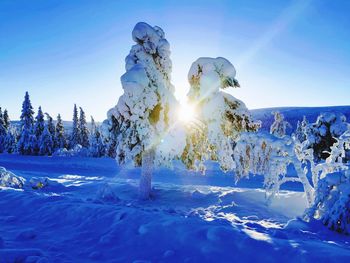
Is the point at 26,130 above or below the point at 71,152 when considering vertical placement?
above

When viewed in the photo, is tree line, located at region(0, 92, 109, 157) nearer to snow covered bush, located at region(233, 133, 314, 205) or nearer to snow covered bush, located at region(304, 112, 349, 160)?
snow covered bush, located at region(304, 112, 349, 160)

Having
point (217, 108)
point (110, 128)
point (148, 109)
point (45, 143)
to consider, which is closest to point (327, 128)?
point (217, 108)

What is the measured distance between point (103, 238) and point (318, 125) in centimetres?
2138

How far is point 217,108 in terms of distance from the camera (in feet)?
44.8

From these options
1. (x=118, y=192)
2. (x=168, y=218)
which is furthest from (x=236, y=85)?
(x=168, y=218)

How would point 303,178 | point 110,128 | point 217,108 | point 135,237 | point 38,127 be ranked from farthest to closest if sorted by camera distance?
point 38,127 → point 110,128 → point 217,108 → point 303,178 → point 135,237

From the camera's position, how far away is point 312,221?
308 inches

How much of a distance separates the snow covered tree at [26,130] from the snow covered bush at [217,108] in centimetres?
4255

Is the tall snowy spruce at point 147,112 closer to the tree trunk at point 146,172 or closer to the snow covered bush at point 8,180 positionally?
the tree trunk at point 146,172

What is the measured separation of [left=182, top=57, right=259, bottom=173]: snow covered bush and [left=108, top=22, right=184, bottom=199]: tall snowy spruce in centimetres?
116

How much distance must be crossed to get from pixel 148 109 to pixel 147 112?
15cm

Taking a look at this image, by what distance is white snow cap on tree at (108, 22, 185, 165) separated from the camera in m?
14.0

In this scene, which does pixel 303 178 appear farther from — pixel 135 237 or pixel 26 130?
pixel 26 130

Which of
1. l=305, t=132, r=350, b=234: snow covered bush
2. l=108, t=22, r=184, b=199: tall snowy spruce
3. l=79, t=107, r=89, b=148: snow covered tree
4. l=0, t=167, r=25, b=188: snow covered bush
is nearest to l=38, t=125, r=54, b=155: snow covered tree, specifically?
l=79, t=107, r=89, b=148: snow covered tree
